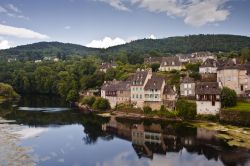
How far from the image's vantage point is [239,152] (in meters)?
46.2

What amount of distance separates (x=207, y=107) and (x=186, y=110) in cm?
444

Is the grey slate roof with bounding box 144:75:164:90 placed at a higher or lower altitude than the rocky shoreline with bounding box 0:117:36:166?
higher

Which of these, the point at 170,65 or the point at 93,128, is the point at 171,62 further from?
the point at 93,128

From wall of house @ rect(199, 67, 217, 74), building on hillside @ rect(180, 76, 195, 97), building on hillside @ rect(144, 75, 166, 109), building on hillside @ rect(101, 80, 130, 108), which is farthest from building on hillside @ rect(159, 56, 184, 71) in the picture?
building on hillside @ rect(144, 75, 166, 109)

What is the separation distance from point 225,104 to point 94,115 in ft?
107

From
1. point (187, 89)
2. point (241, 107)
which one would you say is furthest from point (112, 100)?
point (241, 107)

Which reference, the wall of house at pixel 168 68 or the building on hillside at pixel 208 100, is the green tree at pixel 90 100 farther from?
the building on hillside at pixel 208 100

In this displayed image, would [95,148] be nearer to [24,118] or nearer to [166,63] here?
[24,118]

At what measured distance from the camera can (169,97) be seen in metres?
76.8

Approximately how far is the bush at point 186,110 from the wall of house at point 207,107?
4.20 ft

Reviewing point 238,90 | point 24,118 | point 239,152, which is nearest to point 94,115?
point 24,118

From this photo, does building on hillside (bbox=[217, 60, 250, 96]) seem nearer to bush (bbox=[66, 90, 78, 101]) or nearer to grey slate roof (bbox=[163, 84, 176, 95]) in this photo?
grey slate roof (bbox=[163, 84, 176, 95])

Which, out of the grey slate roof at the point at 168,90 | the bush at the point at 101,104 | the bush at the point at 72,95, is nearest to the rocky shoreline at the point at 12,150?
the bush at the point at 101,104

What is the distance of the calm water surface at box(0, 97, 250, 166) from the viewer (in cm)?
4500
